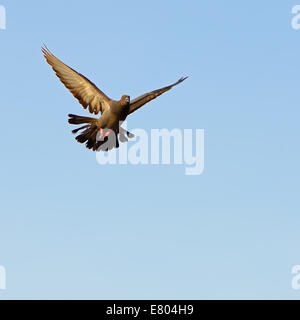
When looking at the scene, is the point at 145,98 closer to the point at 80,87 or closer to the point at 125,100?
the point at 125,100

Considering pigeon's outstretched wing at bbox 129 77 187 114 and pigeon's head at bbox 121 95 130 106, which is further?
pigeon's outstretched wing at bbox 129 77 187 114

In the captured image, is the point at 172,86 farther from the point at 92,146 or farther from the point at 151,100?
the point at 92,146

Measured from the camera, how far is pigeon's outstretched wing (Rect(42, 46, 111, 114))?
21.9 meters

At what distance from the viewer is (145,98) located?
2231 cm

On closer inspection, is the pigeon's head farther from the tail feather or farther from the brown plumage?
the tail feather

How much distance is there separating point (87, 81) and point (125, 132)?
1.99 metres

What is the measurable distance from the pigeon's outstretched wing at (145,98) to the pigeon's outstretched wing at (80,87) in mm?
770

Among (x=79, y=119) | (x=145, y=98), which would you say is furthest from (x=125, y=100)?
(x=79, y=119)

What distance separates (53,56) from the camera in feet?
71.7

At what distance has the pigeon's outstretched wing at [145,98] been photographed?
72.7ft

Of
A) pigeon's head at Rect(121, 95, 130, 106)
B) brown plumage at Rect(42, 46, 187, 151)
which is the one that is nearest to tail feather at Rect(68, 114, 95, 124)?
brown plumage at Rect(42, 46, 187, 151)

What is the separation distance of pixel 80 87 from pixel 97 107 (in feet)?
2.64

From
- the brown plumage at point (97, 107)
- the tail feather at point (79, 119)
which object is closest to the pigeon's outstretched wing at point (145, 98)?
the brown plumage at point (97, 107)
